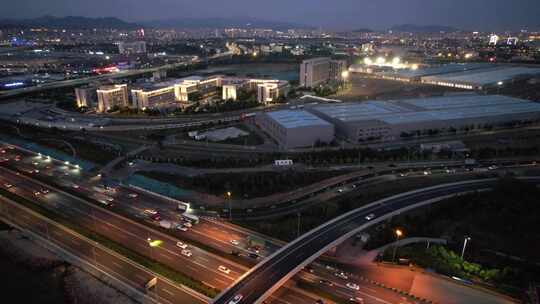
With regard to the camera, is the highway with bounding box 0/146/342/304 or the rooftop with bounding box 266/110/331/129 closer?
the highway with bounding box 0/146/342/304

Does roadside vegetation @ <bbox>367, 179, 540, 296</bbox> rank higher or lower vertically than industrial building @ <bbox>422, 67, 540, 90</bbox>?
lower

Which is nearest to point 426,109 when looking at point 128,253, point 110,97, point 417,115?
point 417,115

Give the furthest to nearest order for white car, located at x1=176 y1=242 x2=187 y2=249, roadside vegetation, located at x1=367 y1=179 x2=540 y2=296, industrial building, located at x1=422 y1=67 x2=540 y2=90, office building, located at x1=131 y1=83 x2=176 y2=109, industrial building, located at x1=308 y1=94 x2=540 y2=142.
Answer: industrial building, located at x1=422 y1=67 x2=540 y2=90, office building, located at x1=131 y1=83 x2=176 y2=109, industrial building, located at x1=308 y1=94 x2=540 y2=142, white car, located at x1=176 y1=242 x2=187 y2=249, roadside vegetation, located at x1=367 y1=179 x2=540 y2=296

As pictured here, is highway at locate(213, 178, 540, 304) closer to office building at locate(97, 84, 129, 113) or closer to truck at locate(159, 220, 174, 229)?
truck at locate(159, 220, 174, 229)

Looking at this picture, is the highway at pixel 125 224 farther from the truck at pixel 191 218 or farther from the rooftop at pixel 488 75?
the rooftop at pixel 488 75

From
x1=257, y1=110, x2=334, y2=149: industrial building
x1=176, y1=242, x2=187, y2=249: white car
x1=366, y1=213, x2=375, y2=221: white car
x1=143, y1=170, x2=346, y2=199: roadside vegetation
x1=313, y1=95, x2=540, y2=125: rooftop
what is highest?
x1=313, y1=95, x2=540, y2=125: rooftop

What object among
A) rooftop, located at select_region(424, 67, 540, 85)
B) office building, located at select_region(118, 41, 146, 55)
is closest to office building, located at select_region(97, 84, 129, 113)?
rooftop, located at select_region(424, 67, 540, 85)

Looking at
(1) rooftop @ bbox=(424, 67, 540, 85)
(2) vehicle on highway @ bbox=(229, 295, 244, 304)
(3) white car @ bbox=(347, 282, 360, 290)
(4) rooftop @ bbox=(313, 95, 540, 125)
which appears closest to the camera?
(2) vehicle on highway @ bbox=(229, 295, 244, 304)

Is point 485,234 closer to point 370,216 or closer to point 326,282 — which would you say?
point 370,216
